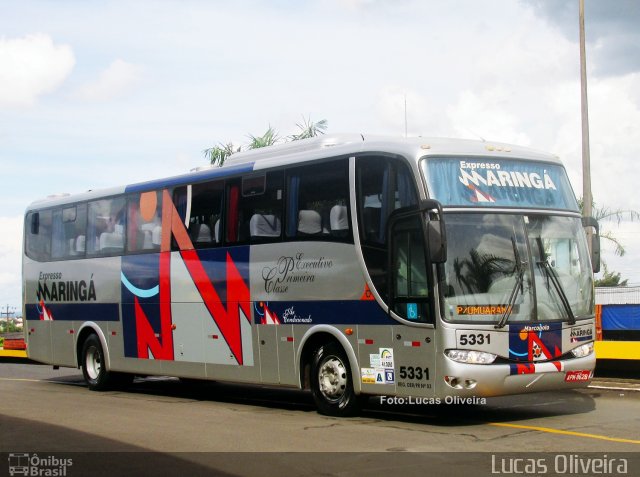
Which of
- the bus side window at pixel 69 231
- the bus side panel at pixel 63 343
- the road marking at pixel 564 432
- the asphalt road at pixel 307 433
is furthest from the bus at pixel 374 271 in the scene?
the bus side panel at pixel 63 343

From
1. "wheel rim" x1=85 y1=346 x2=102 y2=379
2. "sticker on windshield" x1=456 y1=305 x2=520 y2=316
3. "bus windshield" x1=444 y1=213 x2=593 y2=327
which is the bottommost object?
"wheel rim" x1=85 y1=346 x2=102 y2=379

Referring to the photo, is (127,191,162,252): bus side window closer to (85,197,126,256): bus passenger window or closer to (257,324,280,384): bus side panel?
(85,197,126,256): bus passenger window

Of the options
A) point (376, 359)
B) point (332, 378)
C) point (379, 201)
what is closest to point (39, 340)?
point (332, 378)

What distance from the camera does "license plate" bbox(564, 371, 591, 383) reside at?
12742 mm

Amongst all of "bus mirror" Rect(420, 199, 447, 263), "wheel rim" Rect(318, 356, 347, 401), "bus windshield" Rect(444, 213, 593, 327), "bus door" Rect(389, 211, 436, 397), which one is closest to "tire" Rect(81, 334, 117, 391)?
"wheel rim" Rect(318, 356, 347, 401)

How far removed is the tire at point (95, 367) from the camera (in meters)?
19.2

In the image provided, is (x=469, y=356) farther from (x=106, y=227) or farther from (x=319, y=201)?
(x=106, y=227)

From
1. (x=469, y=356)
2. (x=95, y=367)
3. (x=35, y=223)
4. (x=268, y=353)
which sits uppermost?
(x=35, y=223)

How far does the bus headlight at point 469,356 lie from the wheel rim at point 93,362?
31.1 ft

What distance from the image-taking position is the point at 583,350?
13.0 meters

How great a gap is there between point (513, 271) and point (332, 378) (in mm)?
2959

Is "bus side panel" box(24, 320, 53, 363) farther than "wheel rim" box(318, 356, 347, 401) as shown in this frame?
Yes

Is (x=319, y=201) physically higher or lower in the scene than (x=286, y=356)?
higher

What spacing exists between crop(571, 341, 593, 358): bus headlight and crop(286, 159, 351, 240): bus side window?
3.26 meters
